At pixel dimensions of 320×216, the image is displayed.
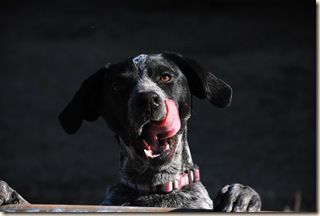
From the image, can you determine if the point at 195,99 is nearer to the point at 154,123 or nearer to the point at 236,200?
the point at 154,123

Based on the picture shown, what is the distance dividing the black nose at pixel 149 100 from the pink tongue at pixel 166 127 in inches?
2.4

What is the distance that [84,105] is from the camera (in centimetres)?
332

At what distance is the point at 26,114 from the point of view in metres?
7.72

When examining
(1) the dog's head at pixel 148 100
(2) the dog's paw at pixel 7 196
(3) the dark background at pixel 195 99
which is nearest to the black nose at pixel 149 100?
(1) the dog's head at pixel 148 100

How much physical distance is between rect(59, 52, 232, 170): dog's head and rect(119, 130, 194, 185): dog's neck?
3 centimetres

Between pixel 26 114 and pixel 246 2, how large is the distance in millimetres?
3892

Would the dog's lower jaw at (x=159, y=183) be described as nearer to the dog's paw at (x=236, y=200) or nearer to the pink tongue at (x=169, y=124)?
the pink tongue at (x=169, y=124)

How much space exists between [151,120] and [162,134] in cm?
11

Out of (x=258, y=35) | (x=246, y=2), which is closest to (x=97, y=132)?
(x=258, y=35)

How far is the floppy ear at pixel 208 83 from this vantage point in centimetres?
322

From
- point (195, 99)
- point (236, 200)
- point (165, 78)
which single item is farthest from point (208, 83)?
point (195, 99)

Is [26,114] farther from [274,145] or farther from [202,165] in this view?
[274,145]

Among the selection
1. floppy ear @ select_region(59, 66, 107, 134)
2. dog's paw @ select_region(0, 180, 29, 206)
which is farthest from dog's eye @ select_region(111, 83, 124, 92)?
dog's paw @ select_region(0, 180, 29, 206)

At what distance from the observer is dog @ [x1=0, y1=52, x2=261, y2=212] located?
300cm
